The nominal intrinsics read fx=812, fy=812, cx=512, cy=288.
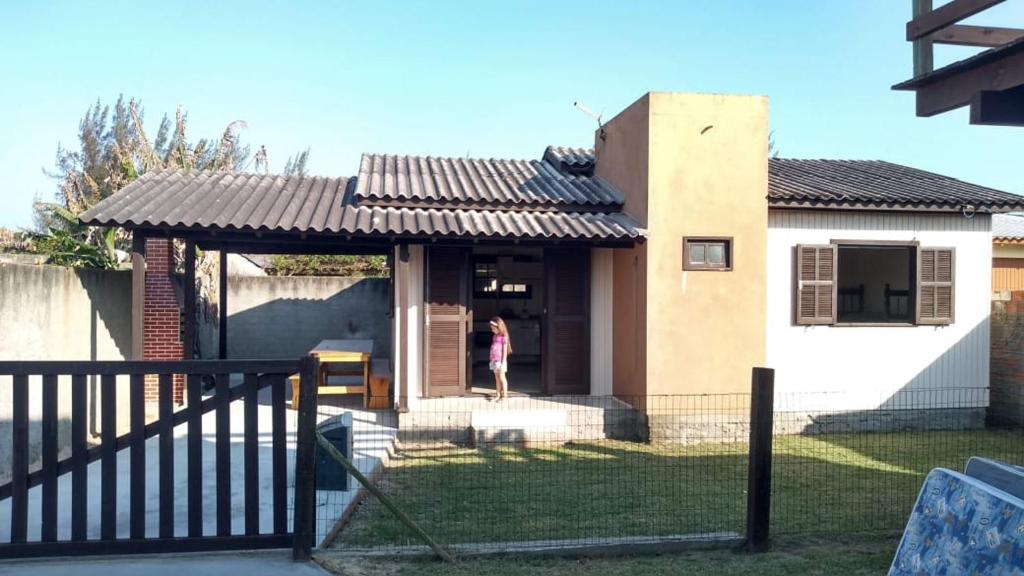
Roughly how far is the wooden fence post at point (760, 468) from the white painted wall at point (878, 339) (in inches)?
224

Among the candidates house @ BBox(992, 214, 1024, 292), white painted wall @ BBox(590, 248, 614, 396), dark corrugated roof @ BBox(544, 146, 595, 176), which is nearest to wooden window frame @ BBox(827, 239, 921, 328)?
white painted wall @ BBox(590, 248, 614, 396)

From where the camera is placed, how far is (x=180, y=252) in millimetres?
15977

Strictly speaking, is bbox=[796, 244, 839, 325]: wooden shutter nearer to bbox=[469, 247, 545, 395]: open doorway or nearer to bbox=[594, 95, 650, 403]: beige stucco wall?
bbox=[594, 95, 650, 403]: beige stucco wall

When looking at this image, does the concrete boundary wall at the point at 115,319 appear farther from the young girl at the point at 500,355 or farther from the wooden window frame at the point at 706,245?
the wooden window frame at the point at 706,245

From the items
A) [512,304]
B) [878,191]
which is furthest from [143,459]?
[512,304]

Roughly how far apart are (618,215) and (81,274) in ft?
23.3

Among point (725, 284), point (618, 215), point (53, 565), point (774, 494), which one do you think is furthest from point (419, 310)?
point (53, 565)

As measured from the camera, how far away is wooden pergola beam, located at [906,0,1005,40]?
15.9ft

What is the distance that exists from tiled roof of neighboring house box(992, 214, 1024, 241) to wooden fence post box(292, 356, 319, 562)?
49.1 ft

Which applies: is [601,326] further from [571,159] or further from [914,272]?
[914,272]

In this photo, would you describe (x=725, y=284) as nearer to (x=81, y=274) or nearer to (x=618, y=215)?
(x=618, y=215)

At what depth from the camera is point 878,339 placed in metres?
11.7

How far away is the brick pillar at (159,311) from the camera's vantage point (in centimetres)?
1110

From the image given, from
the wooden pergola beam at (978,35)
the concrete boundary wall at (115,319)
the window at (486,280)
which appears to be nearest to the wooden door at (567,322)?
the window at (486,280)
